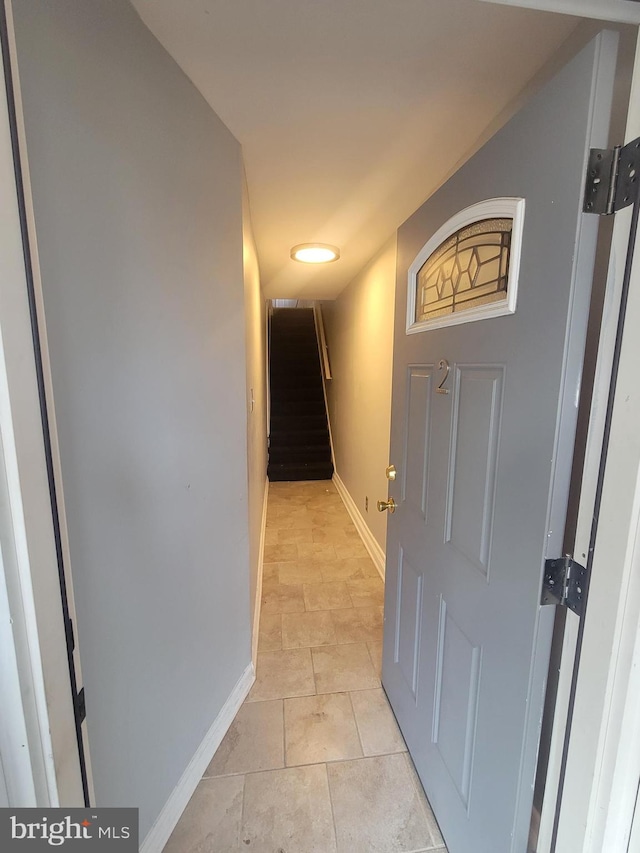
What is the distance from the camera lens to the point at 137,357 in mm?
894

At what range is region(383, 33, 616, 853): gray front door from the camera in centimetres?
64

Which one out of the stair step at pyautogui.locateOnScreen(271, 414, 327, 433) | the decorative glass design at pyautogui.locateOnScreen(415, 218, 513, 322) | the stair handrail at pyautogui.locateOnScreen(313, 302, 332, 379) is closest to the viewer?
the decorative glass design at pyautogui.locateOnScreen(415, 218, 513, 322)

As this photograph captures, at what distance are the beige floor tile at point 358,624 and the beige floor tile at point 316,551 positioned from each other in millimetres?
625

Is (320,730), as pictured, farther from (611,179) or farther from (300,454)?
(300,454)

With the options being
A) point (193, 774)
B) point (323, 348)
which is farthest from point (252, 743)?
point (323, 348)

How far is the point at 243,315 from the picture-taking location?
144 cm

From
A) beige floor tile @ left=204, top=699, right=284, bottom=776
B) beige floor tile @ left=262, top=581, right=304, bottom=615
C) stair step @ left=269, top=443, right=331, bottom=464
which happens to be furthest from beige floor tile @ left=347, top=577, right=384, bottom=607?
stair step @ left=269, top=443, right=331, bottom=464

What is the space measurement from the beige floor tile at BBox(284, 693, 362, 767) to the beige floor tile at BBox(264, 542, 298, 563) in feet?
3.89

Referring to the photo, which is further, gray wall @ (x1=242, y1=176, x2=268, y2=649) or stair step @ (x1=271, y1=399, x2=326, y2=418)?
stair step @ (x1=271, y1=399, x2=326, y2=418)

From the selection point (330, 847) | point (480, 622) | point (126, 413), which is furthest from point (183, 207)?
point (330, 847)

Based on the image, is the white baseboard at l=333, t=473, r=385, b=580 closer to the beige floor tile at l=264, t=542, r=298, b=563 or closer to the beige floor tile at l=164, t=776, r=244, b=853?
the beige floor tile at l=264, t=542, r=298, b=563

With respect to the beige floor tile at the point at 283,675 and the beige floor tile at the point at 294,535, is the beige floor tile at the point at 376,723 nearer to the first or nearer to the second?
the beige floor tile at the point at 283,675

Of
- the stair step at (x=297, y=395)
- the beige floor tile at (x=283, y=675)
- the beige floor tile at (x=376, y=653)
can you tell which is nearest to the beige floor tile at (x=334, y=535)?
the beige floor tile at (x=376, y=653)

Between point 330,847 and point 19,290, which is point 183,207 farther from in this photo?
point 330,847
